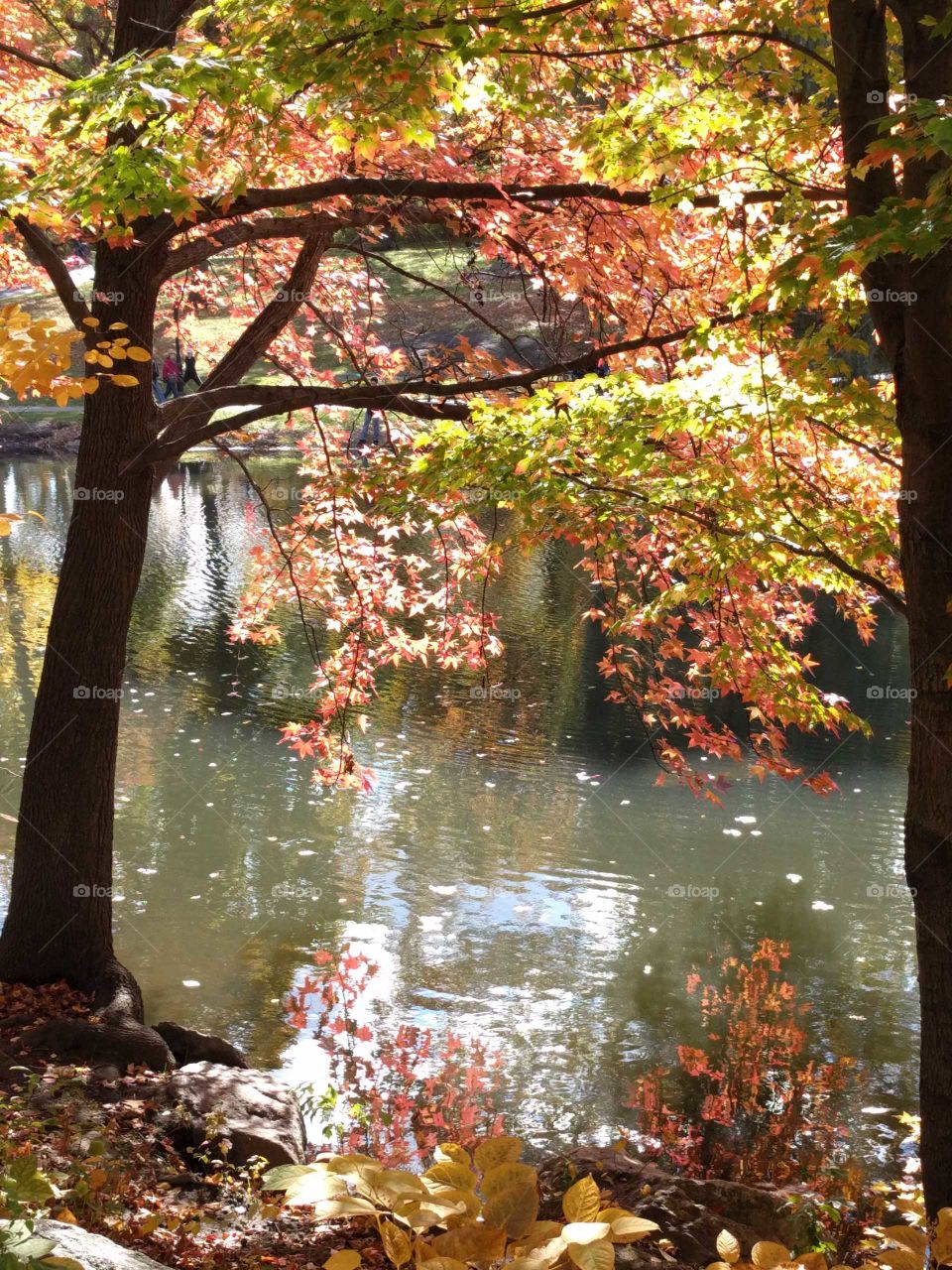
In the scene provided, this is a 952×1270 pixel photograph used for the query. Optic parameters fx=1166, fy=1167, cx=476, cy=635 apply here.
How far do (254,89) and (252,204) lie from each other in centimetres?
134

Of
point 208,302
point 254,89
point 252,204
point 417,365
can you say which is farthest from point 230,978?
point 208,302

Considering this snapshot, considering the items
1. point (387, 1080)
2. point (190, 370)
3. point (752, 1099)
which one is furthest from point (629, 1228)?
point (190, 370)

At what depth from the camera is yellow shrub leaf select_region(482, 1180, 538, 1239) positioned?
1844 millimetres

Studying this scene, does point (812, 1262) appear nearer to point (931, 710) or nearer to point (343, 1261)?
point (343, 1261)

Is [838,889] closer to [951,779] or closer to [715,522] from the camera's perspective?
[715,522]

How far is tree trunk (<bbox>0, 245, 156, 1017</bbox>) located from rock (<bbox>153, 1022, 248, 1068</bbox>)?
37 cm

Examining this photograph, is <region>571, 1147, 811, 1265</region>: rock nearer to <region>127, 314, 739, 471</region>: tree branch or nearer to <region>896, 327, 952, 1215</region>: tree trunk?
<region>896, 327, 952, 1215</region>: tree trunk

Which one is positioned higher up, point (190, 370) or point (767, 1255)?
point (190, 370)

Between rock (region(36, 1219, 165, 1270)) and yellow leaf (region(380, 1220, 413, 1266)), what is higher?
yellow leaf (region(380, 1220, 413, 1266))

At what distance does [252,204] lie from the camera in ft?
18.9

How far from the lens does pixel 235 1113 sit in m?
5.04

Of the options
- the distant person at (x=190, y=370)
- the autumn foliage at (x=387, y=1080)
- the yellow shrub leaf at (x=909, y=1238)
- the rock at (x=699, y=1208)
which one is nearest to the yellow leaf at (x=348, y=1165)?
the yellow shrub leaf at (x=909, y=1238)

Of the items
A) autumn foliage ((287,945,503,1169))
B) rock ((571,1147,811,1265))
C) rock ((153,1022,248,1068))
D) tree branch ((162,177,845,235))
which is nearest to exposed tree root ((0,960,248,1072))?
rock ((153,1022,248,1068))

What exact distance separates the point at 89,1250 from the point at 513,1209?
30.6 inches
